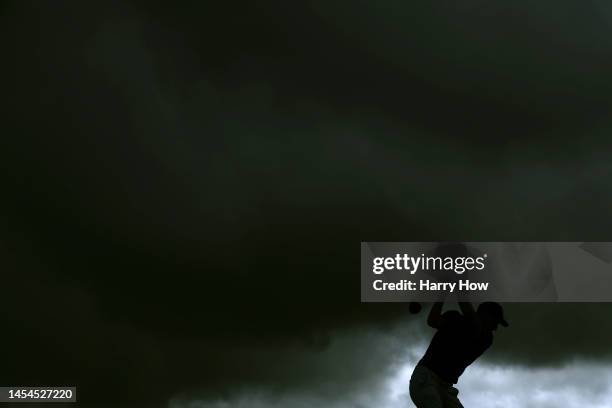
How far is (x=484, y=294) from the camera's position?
1363 cm

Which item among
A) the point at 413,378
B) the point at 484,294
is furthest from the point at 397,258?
the point at 413,378

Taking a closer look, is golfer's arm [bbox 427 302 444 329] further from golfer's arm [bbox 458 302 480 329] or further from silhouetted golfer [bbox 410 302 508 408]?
→ golfer's arm [bbox 458 302 480 329]

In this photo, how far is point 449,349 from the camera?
7832 mm

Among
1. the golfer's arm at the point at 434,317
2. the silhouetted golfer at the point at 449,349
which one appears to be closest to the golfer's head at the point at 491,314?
the silhouetted golfer at the point at 449,349

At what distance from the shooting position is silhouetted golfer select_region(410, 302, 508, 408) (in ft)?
25.4

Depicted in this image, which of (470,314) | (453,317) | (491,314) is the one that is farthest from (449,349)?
(491,314)

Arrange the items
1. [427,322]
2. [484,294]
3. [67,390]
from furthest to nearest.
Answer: [67,390], [484,294], [427,322]

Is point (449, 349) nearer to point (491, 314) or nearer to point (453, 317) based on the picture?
point (453, 317)

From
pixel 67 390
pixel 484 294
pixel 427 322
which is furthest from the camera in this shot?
pixel 67 390

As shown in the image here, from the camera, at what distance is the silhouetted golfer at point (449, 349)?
7742 mm

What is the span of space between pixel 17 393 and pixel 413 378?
417 inches

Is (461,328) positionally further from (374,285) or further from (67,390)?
(67,390)

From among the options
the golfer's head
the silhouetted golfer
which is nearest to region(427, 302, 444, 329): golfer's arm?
the silhouetted golfer

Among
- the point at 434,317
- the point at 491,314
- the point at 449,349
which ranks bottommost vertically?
the point at 449,349
